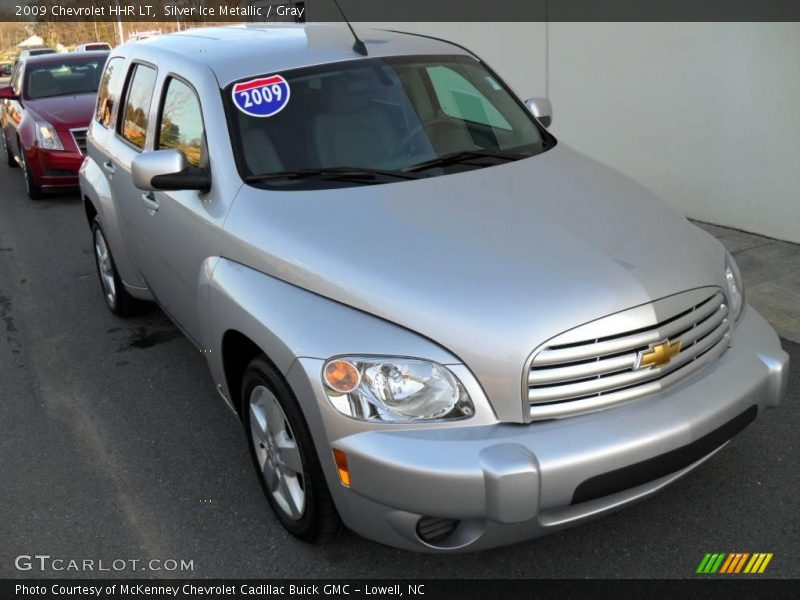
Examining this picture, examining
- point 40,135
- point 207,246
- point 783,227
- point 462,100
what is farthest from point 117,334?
point 40,135

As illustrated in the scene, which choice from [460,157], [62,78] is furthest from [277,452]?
[62,78]

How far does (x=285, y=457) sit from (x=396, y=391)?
2.15ft

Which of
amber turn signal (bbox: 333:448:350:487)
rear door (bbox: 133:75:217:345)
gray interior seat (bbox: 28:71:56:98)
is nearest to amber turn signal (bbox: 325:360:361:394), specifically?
amber turn signal (bbox: 333:448:350:487)

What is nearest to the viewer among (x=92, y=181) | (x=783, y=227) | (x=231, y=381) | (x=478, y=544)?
(x=478, y=544)

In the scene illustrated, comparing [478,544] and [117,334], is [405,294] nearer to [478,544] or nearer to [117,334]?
[478,544]

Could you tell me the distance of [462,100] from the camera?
12.9 ft

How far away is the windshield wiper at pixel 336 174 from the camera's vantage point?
3312mm

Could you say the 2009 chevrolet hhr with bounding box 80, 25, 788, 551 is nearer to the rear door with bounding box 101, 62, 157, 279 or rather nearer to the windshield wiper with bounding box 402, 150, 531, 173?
the windshield wiper with bounding box 402, 150, 531, 173

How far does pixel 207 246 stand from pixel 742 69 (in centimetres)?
469

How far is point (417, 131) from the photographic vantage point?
11.9 ft

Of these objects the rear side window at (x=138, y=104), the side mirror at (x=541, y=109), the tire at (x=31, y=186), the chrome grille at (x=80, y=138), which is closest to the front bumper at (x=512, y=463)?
the side mirror at (x=541, y=109)

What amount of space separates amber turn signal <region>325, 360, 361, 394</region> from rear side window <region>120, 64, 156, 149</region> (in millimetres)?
2327

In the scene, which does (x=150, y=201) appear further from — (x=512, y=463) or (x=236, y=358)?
(x=512, y=463)

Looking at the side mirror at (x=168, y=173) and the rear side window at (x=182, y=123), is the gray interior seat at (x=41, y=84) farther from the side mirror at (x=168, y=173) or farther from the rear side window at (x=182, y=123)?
the side mirror at (x=168, y=173)
